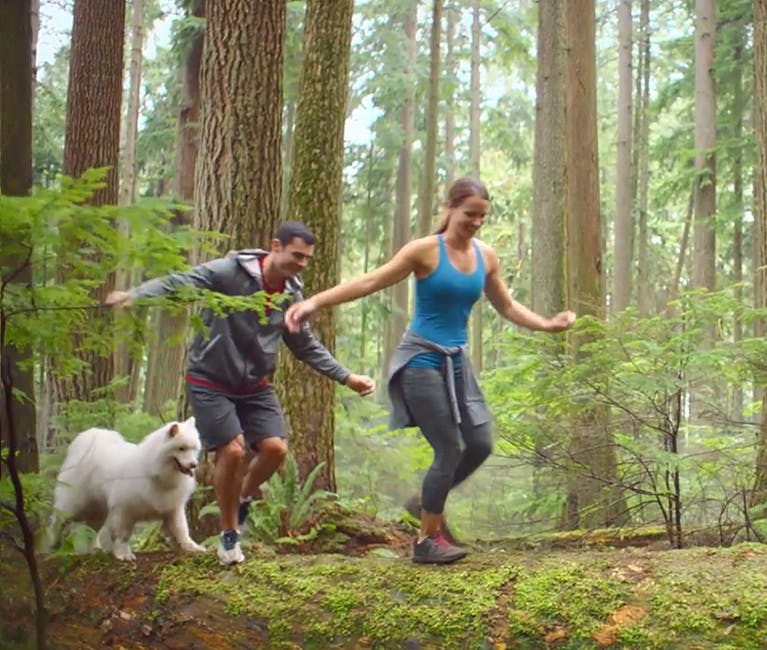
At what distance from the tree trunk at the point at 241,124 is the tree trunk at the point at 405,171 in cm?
1680

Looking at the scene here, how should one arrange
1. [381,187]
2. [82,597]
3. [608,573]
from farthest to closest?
[381,187], [82,597], [608,573]

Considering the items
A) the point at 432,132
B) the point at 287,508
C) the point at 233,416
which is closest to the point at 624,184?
→ the point at 432,132

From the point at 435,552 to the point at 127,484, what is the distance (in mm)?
2099

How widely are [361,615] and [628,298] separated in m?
17.8

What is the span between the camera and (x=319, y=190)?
822 cm

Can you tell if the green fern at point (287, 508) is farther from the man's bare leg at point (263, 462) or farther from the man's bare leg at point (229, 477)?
the man's bare leg at point (229, 477)

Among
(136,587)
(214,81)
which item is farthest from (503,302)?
(214,81)

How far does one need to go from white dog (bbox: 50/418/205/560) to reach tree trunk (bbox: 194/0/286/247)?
7.46 ft

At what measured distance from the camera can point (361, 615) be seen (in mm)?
4465

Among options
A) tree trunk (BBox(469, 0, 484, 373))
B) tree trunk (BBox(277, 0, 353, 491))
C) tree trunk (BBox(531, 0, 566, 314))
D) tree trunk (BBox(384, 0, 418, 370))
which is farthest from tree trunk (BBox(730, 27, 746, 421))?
tree trunk (BBox(277, 0, 353, 491))

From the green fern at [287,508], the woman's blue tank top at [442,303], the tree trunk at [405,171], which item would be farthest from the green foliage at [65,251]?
the tree trunk at [405,171]

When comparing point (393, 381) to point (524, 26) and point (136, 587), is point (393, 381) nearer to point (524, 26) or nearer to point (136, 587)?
point (136, 587)

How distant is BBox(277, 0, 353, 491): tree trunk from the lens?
26.1 feet

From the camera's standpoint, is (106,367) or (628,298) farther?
(628,298)
